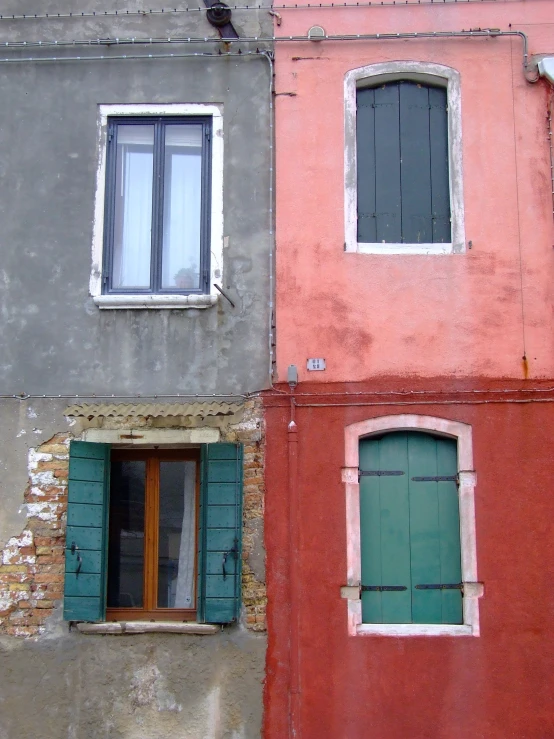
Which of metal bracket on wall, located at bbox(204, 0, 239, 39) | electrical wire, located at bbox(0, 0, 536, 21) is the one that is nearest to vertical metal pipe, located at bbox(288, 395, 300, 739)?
metal bracket on wall, located at bbox(204, 0, 239, 39)

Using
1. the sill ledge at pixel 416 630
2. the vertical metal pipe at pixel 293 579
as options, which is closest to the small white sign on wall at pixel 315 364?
the vertical metal pipe at pixel 293 579

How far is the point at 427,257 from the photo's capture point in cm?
781

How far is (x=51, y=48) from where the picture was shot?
8250mm

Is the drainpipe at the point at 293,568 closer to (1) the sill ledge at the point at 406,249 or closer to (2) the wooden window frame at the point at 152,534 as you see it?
(2) the wooden window frame at the point at 152,534

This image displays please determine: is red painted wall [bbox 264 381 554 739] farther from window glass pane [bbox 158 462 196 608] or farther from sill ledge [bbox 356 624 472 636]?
window glass pane [bbox 158 462 196 608]

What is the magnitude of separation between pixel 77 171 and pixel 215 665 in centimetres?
427

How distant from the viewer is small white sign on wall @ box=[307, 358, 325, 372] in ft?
25.2

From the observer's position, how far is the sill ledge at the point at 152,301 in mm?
7793

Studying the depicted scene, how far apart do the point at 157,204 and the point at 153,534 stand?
2.81m

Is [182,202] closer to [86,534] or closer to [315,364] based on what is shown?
[315,364]

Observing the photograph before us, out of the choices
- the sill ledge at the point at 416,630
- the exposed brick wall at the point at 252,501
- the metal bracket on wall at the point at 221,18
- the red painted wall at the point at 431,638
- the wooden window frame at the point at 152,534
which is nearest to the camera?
the red painted wall at the point at 431,638

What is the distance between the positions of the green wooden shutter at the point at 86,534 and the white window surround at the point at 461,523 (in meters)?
1.92

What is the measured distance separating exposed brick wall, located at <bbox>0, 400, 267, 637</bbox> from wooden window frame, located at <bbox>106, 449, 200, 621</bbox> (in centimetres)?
40

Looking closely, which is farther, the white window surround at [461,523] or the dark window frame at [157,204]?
the dark window frame at [157,204]
